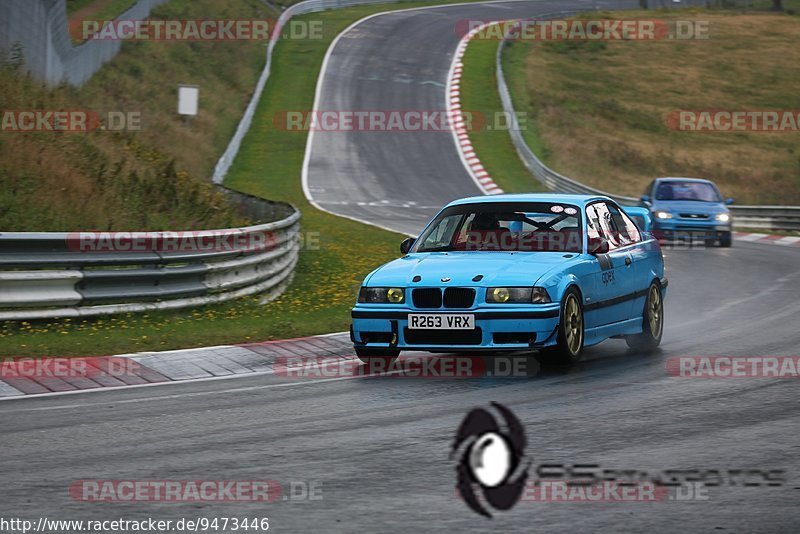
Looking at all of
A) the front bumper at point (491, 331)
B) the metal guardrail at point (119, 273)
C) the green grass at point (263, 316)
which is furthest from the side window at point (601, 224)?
the metal guardrail at point (119, 273)

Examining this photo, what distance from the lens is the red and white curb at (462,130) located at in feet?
123

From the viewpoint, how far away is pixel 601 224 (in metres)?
11.8

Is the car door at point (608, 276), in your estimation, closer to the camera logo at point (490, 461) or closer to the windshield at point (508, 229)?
the windshield at point (508, 229)

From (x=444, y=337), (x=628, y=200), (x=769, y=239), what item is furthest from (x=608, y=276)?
(x=628, y=200)

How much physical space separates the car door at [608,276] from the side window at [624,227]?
53 mm

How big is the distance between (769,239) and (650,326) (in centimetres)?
1883

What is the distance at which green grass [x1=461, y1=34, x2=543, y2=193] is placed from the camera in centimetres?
3862

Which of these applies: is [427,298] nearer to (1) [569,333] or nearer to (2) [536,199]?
(1) [569,333]

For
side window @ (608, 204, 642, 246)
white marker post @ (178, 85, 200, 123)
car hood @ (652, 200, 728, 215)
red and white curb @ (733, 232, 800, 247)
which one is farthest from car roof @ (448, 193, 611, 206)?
red and white curb @ (733, 232, 800, 247)

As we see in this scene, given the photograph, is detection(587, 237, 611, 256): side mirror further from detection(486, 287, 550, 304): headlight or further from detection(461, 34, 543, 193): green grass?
detection(461, 34, 543, 193): green grass

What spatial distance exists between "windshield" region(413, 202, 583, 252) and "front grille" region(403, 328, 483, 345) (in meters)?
1.34

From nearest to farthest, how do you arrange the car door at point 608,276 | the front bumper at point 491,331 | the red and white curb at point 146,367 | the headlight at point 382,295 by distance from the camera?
the red and white curb at point 146,367
the front bumper at point 491,331
the headlight at point 382,295
the car door at point 608,276

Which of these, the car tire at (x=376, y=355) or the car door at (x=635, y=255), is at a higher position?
the car door at (x=635, y=255)

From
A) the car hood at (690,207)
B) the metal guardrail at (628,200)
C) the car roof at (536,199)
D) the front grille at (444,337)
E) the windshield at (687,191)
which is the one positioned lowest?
the metal guardrail at (628,200)
